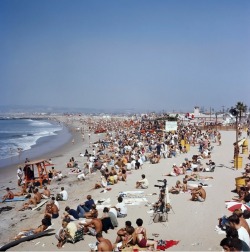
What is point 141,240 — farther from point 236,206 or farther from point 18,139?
point 18,139

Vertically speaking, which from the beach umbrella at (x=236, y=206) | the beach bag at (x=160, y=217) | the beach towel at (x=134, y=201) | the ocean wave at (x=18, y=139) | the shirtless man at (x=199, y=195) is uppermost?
the beach umbrella at (x=236, y=206)

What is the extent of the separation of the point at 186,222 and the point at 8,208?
7.33 meters

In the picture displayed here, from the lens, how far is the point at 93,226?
9359 millimetres

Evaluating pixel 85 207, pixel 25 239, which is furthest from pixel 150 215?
pixel 25 239

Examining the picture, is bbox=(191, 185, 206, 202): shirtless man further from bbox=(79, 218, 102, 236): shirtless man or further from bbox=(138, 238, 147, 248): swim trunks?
bbox=(138, 238, 147, 248): swim trunks

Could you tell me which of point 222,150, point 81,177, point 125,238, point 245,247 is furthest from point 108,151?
point 245,247

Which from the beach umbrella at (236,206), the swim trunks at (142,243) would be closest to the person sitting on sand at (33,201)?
the swim trunks at (142,243)

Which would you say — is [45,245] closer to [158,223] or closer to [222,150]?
[158,223]

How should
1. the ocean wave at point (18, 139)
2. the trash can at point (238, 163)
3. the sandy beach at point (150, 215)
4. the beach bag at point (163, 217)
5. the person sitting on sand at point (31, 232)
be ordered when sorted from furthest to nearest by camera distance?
1. the ocean wave at point (18, 139)
2. the trash can at point (238, 163)
3. the beach bag at point (163, 217)
4. the person sitting on sand at point (31, 232)
5. the sandy beach at point (150, 215)

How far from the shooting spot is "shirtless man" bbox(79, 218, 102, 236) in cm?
917

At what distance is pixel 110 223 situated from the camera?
31.8 ft

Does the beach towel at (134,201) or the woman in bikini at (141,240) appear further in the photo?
the beach towel at (134,201)

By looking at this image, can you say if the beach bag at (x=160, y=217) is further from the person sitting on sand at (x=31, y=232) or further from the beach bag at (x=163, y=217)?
the person sitting on sand at (x=31, y=232)

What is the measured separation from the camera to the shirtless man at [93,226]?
9.17m
